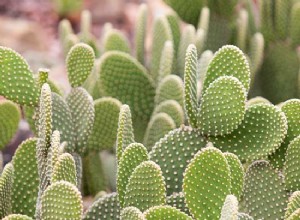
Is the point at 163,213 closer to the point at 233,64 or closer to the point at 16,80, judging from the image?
the point at 233,64

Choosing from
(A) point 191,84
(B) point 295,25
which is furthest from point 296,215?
(B) point 295,25

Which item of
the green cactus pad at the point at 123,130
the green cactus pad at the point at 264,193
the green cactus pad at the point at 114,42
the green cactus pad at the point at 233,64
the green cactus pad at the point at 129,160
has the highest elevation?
the green cactus pad at the point at 114,42

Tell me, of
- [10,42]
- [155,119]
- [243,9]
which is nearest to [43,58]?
[10,42]

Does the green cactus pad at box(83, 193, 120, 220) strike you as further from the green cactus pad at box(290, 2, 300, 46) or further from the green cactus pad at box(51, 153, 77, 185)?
the green cactus pad at box(290, 2, 300, 46)

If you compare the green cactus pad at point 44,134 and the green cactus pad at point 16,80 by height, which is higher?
the green cactus pad at point 16,80

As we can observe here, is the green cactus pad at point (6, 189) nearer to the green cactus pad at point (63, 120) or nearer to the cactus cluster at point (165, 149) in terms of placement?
the cactus cluster at point (165, 149)

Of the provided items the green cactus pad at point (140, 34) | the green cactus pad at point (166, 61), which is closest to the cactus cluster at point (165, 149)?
the green cactus pad at point (166, 61)

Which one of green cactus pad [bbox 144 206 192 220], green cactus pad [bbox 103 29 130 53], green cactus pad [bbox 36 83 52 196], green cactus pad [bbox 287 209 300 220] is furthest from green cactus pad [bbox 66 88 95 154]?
green cactus pad [bbox 103 29 130 53]
